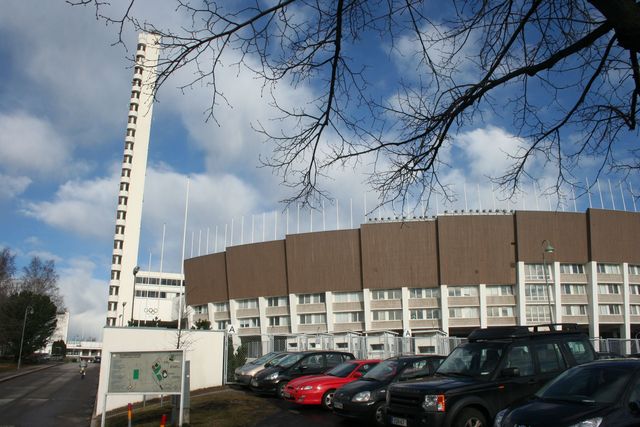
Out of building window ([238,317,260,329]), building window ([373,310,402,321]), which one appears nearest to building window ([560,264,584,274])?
building window ([373,310,402,321])

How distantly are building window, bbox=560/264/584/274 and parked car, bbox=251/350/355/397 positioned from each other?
65.1 meters

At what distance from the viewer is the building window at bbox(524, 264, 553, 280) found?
7538cm

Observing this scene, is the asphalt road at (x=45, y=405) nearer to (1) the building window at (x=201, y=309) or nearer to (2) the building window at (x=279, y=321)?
(2) the building window at (x=279, y=321)

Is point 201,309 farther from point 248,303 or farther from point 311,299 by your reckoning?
point 311,299

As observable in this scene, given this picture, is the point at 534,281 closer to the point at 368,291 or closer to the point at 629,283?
the point at 629,283

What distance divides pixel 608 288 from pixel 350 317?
37.1 m

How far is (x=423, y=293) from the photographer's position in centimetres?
7712

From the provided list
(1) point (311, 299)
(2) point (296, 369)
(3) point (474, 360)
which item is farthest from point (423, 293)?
(3) point (474, 360)

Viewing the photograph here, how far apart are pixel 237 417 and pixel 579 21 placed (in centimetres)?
1300

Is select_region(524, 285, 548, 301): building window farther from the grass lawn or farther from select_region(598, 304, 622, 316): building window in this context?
the grass lawn

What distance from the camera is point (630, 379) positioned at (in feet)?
21.9

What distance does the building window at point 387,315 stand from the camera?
77250 mm

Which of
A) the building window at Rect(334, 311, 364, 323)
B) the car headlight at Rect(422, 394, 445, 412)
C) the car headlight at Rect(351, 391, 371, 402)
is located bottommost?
the car headlight at Rect(351, 391, 371, 402)

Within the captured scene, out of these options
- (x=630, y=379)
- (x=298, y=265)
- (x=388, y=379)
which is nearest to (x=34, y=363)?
(x=298, y=265)
